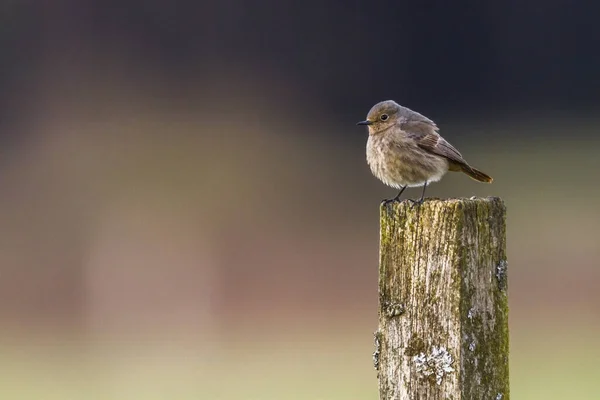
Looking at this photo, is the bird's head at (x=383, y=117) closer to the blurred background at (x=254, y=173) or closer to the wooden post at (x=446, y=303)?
the wooden post at (x=446, y=303)

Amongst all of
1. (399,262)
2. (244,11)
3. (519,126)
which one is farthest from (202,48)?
(399,262)

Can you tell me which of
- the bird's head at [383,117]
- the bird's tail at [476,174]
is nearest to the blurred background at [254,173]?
the bird's head at [383,117]

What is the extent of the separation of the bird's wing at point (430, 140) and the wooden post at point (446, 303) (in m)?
2.17

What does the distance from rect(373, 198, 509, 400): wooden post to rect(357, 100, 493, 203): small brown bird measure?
2179 millimetres

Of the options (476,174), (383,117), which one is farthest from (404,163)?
(383,117)

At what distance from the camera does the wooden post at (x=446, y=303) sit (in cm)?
329

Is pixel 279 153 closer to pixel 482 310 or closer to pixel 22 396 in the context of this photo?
pixel 22 396

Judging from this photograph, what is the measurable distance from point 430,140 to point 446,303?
8.02ft

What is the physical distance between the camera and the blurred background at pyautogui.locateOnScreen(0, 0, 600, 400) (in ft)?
47.3

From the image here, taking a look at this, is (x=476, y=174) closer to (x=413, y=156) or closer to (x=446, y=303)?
(x=413, y=156)

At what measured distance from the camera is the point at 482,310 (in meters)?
3.32

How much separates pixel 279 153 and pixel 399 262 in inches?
612

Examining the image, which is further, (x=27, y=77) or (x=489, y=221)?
(x=27, y=77)

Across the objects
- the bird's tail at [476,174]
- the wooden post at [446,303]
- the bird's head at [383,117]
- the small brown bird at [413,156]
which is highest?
the bird's head at [383,117]
